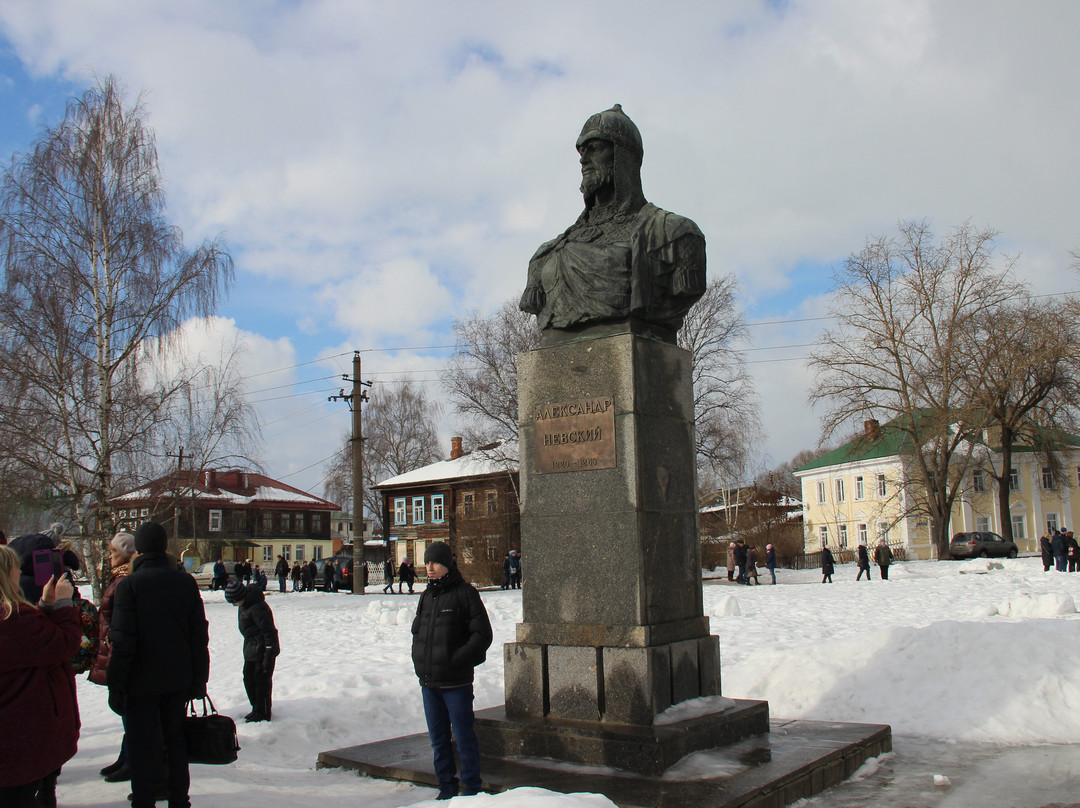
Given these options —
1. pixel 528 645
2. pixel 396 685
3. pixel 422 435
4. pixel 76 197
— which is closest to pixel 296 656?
pixel 396 685

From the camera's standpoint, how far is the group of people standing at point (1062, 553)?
2561cm

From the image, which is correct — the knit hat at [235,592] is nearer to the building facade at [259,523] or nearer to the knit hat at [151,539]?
the knit hat at [151,539]

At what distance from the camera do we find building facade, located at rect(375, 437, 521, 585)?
3547 cm

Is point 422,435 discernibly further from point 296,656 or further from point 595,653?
point 595,653

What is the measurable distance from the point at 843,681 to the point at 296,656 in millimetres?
6846

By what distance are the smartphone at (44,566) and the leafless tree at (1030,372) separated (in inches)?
1351

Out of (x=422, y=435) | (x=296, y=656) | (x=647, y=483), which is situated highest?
(x=422, y=435)

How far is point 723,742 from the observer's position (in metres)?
5.81

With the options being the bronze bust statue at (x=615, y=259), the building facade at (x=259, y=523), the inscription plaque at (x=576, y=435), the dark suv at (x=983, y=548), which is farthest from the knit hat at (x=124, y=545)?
the building facade at (x=259, y=523)

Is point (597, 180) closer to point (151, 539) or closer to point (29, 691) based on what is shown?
point (151, 539)

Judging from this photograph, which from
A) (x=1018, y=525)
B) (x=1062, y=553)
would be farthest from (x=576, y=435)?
(x=1018, y=525)

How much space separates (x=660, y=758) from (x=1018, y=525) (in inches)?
2272

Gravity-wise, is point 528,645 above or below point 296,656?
above

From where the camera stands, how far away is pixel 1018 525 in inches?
2178
